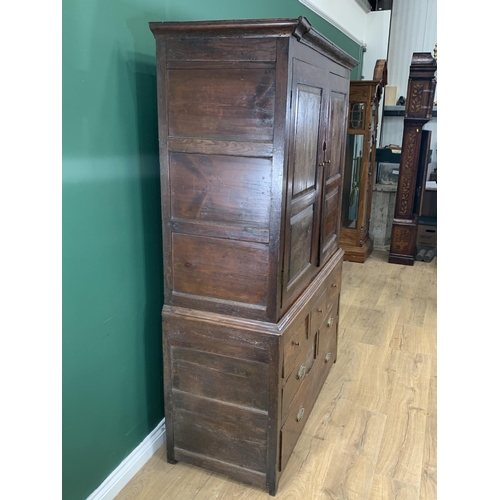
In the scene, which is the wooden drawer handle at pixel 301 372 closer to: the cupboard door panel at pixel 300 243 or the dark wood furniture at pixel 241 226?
the dark wood furniture at pixel 241 226

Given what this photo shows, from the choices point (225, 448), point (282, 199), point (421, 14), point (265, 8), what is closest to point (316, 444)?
point (225, 448)

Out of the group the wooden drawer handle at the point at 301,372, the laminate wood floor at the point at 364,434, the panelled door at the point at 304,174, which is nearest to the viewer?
the panelled door at the point at 304,174

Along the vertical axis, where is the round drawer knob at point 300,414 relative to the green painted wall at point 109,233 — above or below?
below

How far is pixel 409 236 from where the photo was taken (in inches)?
192

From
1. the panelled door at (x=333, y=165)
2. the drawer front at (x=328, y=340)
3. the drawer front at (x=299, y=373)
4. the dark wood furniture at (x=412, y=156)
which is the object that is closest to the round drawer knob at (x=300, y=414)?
the drawer front at (x=299, y=373)

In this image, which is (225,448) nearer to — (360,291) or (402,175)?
(360,291)

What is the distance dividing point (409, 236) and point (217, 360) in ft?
11.6

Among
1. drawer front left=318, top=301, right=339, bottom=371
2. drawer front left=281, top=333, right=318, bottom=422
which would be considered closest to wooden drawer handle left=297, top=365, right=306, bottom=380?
drawer front left=281, top=333, right=318, bottom=422

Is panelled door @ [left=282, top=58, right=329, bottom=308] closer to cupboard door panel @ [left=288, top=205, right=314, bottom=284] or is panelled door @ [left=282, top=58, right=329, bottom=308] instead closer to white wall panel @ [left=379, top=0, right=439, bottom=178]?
cupboard door panel @ [left=288, top=205, right=314, bottom=284]

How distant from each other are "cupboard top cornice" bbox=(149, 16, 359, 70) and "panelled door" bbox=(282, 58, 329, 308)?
0.35 feet

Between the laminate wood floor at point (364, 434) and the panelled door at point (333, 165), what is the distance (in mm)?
817

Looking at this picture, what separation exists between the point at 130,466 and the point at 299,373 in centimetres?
81

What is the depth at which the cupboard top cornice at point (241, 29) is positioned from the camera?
146 centimetres

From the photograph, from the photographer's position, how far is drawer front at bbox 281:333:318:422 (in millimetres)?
1941
